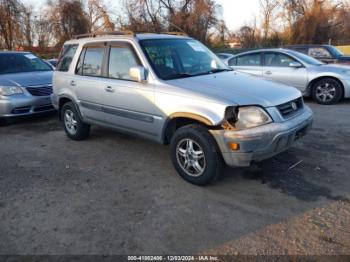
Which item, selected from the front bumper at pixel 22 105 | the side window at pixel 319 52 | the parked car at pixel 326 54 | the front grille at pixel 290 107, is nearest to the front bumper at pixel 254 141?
the front grille at pixel 290 107

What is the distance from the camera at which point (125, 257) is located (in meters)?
2.86

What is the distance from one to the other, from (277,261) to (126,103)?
117 inches

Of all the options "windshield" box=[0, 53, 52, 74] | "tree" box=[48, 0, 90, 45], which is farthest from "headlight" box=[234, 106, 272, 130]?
"tree" box=[48, 0, 90, 45]

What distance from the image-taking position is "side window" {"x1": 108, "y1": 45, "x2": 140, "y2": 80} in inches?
186

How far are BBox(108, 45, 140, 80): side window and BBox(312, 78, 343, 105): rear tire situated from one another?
19.3ft

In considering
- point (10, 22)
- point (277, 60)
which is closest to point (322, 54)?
point (277, 60)

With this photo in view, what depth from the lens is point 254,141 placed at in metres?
3.63

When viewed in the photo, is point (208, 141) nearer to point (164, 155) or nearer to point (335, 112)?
point (164, 155)

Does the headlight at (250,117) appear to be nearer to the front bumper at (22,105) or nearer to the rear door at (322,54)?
the front bumper at (22,105)

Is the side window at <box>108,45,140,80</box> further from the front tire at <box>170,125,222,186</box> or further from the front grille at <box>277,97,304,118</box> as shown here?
the front grille at <box>277,97,304,118</box>

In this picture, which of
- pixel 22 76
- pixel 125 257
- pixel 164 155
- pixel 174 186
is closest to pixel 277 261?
pixel 125 257

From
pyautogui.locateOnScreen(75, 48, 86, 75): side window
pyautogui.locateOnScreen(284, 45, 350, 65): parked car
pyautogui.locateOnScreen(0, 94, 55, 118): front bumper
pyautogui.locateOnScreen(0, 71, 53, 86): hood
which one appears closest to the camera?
pyautogui.locateOnScreen(75, 48, 86, 75): side window

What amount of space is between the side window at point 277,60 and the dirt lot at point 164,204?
4028 mm

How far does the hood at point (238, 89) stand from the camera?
12.3ft
